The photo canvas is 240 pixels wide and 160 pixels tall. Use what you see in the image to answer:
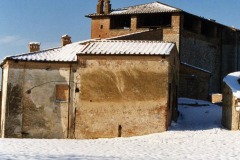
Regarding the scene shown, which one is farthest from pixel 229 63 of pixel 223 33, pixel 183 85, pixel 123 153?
pixel 123 153

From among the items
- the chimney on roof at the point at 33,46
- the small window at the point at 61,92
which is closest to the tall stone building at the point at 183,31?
the chimney on roof at the point at 33,46

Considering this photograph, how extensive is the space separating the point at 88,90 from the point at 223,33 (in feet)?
73.8

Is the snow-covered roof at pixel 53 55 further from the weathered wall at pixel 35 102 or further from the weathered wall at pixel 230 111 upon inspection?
the weathered wall at pixel 230 111

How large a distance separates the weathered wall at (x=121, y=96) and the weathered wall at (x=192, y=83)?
9.82m

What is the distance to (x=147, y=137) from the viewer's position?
60.0ft

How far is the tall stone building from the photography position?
34375 mm

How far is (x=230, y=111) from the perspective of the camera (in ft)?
68.1

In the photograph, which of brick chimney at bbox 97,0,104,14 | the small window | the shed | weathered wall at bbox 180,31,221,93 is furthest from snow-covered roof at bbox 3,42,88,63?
brick chimney at bbox 97,0,104,14

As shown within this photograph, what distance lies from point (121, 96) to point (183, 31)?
16.3 meters

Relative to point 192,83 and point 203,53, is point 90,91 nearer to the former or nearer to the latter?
point 192,83

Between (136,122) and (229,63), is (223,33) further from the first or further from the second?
(136,122)

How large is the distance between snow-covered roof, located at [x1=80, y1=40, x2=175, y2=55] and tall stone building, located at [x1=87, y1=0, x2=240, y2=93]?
34.0ft

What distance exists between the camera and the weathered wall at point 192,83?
29.6m

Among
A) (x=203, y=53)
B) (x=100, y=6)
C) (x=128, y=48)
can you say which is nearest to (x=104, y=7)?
(x=100, y=6)
